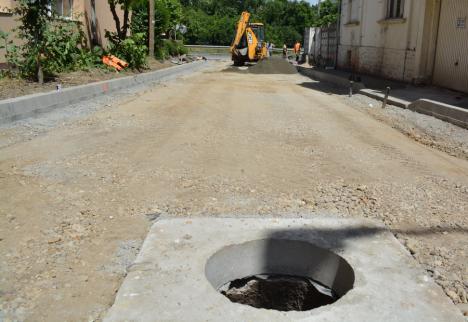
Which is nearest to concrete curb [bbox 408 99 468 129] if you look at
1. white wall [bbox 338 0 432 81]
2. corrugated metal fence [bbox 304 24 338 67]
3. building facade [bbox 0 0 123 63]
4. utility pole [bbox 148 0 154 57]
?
white wall [bbox 338 0 432 81]

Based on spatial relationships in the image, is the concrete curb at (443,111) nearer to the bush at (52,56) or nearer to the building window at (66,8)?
the bush at (52,56)

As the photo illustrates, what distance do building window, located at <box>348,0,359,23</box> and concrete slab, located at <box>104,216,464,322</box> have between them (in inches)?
785

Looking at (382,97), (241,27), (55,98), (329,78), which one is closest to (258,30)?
(241,27)

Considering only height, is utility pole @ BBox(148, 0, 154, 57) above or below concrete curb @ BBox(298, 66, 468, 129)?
above

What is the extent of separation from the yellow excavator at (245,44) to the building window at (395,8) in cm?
989

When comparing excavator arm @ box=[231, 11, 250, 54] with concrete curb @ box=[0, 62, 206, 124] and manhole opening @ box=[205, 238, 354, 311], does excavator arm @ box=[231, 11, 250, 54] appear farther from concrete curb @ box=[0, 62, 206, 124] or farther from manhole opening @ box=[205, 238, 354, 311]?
manhole opening @ box=[205, 238, 354, 311]

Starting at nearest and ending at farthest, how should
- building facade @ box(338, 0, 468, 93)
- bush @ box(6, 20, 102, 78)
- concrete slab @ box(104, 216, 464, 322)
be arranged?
concrete slab @ box(104, 216, 464, 322) < bush @ box(6, 20, 102, 78) < building facade @ box(338, 0, 468, 93)

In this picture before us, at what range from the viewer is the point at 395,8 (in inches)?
709

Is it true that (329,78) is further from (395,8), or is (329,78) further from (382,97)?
(382,97)

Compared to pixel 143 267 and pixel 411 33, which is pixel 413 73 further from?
pixel 143 267

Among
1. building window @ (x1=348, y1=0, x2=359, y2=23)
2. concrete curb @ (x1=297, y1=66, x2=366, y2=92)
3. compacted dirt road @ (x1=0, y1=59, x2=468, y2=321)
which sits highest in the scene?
building window @ (x1=348, y1=0, x2=359, y2=23)

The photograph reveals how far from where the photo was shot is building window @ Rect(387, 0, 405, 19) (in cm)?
1733

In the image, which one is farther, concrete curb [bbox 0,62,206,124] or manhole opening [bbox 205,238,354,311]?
concrete curb [bbox 0,62,206,124]

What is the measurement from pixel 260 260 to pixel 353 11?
841 inches
